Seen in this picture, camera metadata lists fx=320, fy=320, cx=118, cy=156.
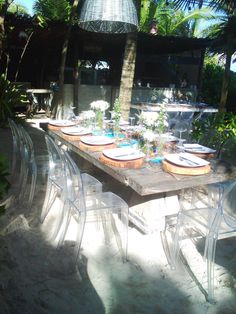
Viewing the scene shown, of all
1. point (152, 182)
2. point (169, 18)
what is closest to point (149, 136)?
point (152, 182)

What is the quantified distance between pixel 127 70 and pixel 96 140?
2521mm

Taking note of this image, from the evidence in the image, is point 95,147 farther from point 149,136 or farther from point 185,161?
point 185,161

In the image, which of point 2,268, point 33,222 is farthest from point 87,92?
point 2,268

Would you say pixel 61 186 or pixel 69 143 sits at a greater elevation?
pixel 69 143

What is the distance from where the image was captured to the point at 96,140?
3.44m

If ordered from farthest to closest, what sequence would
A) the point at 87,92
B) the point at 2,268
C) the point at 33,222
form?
the point at 87,92, the point at 33,222, the point at 2,268

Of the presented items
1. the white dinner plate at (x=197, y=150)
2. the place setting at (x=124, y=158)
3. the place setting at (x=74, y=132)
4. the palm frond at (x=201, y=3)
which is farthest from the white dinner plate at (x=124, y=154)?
the palm frond at (x=201, y=3)

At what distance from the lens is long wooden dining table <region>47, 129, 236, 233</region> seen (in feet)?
8.00

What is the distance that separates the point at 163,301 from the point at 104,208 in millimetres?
900

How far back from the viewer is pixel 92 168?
4.58 metres

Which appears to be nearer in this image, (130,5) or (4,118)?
(130,5)

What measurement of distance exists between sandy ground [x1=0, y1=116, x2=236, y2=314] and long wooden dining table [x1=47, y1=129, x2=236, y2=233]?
168mm

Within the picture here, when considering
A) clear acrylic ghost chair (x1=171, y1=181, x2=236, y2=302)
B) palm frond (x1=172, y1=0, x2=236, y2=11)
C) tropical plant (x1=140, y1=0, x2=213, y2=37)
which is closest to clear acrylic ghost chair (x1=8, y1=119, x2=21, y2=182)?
clear acrylic ghost chair (x1=171, y1=181, x2=236, y2=302)

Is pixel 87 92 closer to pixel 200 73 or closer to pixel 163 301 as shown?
pixel 200 73
